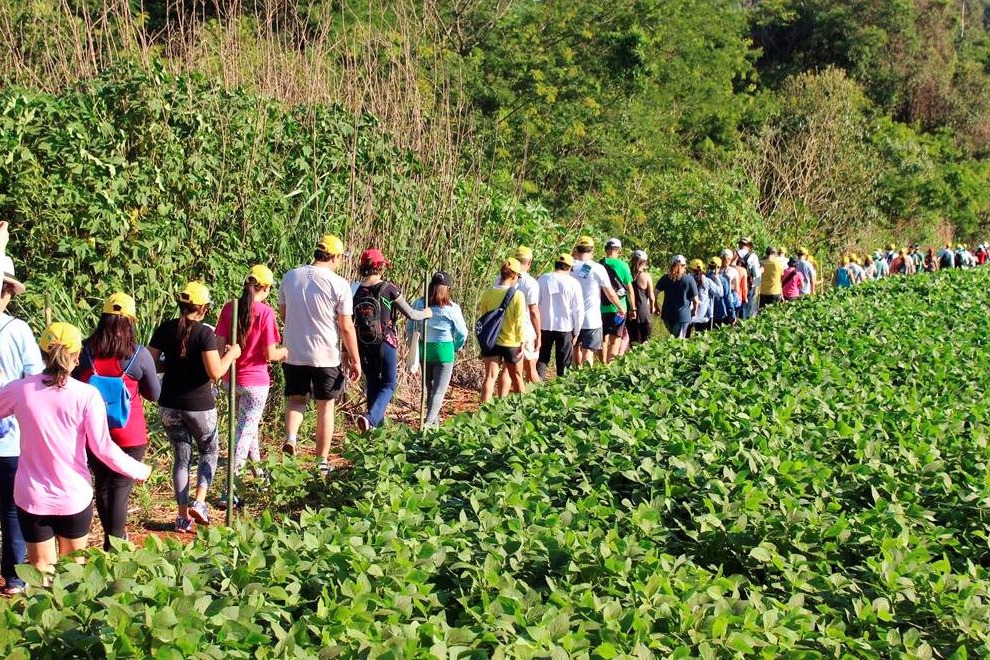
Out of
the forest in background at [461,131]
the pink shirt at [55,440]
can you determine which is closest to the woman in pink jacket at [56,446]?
the pink shirt at [55,440]

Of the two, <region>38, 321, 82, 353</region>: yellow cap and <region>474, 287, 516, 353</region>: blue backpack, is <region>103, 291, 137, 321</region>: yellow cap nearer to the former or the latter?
<region>38, 321, 82, 353</region>: yellow cap

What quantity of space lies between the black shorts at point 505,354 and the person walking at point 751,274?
9047mm

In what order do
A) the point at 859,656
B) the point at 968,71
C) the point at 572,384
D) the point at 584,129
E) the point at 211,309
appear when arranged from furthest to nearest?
the point at 968,71 < the point at 584,129 < the point at 211,309 < the point at 572,384 < the point at 859,656

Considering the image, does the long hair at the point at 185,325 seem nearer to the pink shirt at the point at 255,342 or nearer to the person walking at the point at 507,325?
the pink shirt at the point at 255,342

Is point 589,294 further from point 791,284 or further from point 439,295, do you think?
point 791,284

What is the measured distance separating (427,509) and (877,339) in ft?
20.1

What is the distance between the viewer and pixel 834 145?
32969 millimetres

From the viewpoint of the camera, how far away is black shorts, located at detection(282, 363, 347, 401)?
831 centimetres

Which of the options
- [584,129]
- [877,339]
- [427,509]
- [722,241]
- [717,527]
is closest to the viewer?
[717,527]

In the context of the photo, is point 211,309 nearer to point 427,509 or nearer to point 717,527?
point 427,509

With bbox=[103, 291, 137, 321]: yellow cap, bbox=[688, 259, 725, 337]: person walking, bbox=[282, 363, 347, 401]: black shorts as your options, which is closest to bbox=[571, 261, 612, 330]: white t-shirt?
bbox=[688, 259, 725, 337]: person walking

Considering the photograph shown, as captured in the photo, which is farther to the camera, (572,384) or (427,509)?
(572,384)

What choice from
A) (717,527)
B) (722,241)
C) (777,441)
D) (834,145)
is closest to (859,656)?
(717,527)

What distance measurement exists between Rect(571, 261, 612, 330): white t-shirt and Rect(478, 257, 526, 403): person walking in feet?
5.43
